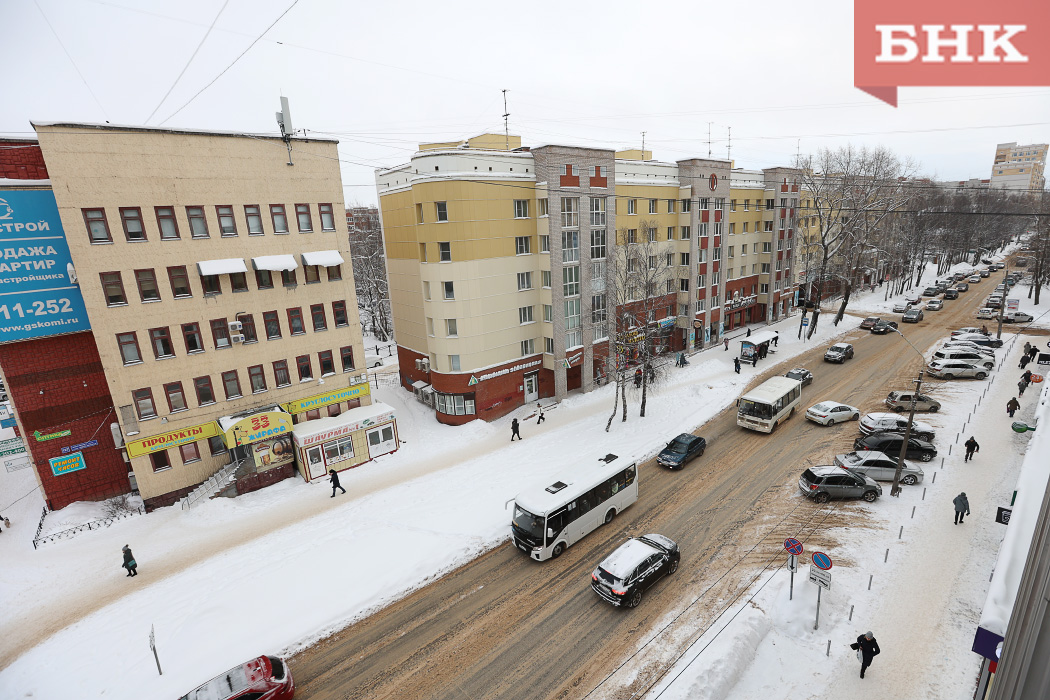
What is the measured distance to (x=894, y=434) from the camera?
2295cm

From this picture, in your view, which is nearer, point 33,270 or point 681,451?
point 33,270

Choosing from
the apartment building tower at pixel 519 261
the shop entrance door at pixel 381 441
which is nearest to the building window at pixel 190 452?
the shop entrance door at pixel 381 441

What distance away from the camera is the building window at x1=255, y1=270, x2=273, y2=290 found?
23922 millimetres

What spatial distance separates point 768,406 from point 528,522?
16522 mm

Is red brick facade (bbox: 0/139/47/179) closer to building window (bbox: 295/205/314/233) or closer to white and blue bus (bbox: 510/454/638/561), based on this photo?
building window (bbox: 295/205/314/233)

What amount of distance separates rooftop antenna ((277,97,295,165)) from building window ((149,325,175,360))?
1051 cm

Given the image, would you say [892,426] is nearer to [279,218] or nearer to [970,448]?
[970,448]

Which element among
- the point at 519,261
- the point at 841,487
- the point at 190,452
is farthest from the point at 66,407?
the point at 841,487

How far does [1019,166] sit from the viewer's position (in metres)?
142

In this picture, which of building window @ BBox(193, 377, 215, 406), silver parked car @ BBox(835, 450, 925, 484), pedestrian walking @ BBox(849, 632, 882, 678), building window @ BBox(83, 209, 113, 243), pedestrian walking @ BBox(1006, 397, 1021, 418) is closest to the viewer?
pedestrian walking @ BBox(849, 632, 882, 678)

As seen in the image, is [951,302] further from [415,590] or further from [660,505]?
[415,590]

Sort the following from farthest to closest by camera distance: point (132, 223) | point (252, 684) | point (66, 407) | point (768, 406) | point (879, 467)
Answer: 1. point (768, 406)
2. point (66, 407)
3. point (879, 467)
4. point (132, 223)
5. point (252, 684)

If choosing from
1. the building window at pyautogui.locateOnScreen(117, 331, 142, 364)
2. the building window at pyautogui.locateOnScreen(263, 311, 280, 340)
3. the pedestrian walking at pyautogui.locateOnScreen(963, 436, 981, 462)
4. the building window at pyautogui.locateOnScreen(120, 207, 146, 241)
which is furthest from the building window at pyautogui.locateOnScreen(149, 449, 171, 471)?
the pedestrian walking at pyautogui.locateOnScreen(963, 436, 981, 462)

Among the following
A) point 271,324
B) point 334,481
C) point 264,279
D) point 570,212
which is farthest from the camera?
point 570,212
